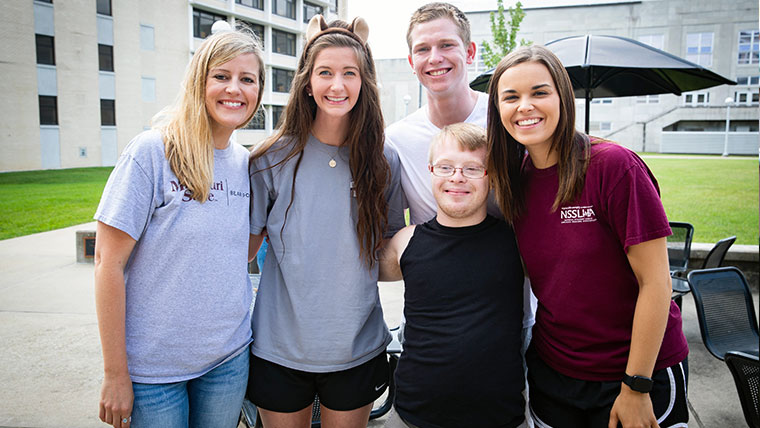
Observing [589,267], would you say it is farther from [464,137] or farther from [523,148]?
[464,137]

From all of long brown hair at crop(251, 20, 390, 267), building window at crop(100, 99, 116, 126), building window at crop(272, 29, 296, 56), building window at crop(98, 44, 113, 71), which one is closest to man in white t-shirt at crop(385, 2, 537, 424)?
long brown hair at crop(251, 20, 390, 267)

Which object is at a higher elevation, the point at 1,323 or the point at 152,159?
the point at 152,159

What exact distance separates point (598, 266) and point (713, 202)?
1538cm

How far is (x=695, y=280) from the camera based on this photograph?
145 inches

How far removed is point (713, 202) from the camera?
14.3m

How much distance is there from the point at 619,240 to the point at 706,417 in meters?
2.70

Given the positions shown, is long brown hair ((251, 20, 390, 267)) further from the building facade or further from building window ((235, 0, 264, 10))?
building window ((235, 0, 264, 10))

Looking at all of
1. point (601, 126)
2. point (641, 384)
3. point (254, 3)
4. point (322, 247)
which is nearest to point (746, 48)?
point (601, 126)

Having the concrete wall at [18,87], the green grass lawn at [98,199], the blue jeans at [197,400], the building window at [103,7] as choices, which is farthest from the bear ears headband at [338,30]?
the building window at [103,7]

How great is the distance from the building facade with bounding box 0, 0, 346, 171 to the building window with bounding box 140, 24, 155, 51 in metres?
0.06

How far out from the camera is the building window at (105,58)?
2656 cm

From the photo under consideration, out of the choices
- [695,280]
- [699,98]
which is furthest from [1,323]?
[699,98]

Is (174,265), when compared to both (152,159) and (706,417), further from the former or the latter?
(706,417)

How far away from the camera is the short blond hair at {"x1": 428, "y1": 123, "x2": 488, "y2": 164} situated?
2182 mm
